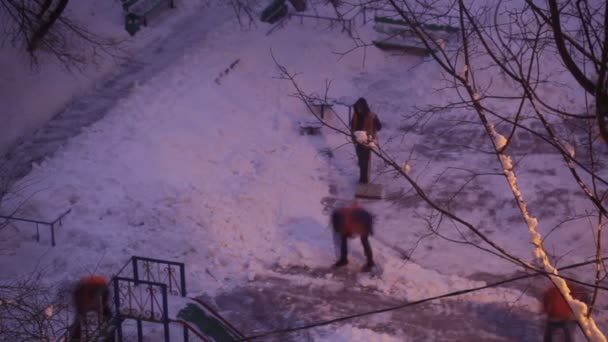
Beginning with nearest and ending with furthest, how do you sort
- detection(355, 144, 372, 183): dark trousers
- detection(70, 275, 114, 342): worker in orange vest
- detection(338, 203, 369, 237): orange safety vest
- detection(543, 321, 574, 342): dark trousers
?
detection(70, 275, 114, 342): worker in orange vest
detection(543, 321, 574, 342): dark trousers
detection(338, 203, 369, 237): orange safety vest
detection(355, 144, 372, 183): dark trousers

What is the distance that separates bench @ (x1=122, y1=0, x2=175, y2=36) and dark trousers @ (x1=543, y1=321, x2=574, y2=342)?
1434cm

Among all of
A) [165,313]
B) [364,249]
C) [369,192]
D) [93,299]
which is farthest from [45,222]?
[369,192]

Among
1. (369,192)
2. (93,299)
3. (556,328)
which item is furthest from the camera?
(369,192)

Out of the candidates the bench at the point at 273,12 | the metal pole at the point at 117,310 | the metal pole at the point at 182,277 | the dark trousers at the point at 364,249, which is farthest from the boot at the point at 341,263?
the bench at the point at 273,12

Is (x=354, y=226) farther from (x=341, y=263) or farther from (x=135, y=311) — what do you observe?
(x=135, y=311)

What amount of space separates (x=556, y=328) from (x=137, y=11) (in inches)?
587

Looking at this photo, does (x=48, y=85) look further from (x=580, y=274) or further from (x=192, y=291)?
(x=580, y=274)

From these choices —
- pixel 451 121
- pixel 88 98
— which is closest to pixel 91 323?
pixel 88 98

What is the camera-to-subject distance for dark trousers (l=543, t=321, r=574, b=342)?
9.10 meters

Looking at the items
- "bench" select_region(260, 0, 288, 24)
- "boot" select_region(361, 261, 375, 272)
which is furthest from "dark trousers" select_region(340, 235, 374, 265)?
"bench" select_region(260, 0, 288, 24)

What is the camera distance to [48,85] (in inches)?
656

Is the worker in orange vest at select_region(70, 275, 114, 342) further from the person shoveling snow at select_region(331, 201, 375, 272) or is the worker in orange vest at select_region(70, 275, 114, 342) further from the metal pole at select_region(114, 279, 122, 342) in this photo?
the person shoveling snow at select_region(331, 201, 375, 272)

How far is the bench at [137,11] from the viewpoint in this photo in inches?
802

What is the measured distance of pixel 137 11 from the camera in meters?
20.8
